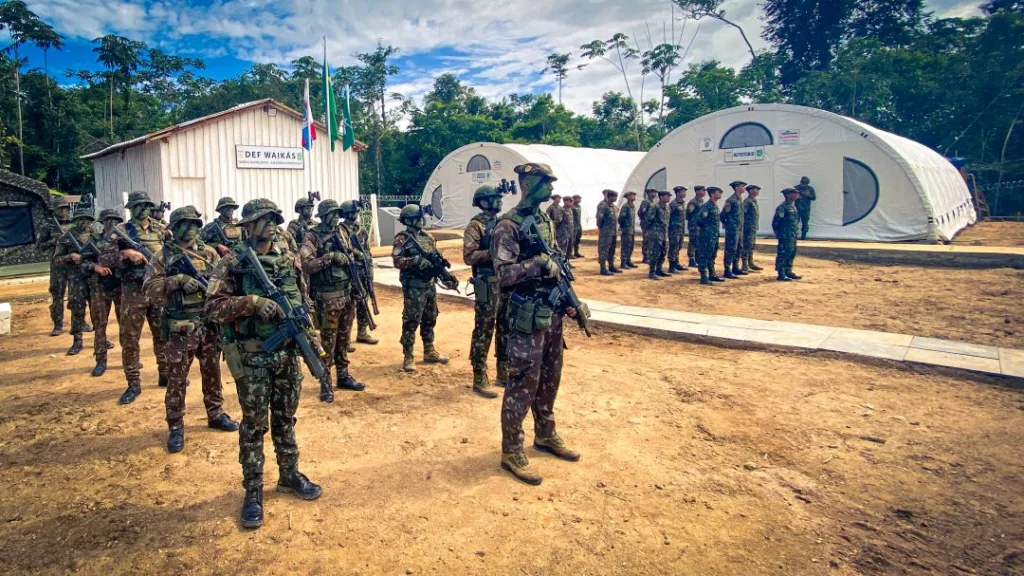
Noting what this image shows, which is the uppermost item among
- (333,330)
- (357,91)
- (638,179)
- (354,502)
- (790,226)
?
(357,91)

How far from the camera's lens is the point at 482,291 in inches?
237

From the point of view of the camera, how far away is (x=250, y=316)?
11.8 feet

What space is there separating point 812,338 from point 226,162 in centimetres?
1455

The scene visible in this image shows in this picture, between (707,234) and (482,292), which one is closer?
(482,292)

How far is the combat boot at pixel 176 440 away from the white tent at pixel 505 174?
60.0 feet

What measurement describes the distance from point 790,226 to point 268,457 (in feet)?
35.9

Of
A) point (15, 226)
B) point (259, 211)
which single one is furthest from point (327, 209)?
point (15, 226)

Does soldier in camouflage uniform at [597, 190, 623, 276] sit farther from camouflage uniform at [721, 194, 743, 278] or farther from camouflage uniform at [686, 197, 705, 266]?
camouflage uniform at [721, 194, 743, 278]

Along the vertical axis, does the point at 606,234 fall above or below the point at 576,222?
below

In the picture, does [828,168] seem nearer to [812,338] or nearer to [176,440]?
[812,338]

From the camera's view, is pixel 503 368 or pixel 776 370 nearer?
pixel 503 368

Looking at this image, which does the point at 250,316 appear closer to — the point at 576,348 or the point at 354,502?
the point at 354,502

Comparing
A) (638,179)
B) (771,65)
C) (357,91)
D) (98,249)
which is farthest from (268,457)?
(771,65)

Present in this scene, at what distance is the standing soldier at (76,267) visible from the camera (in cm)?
750
